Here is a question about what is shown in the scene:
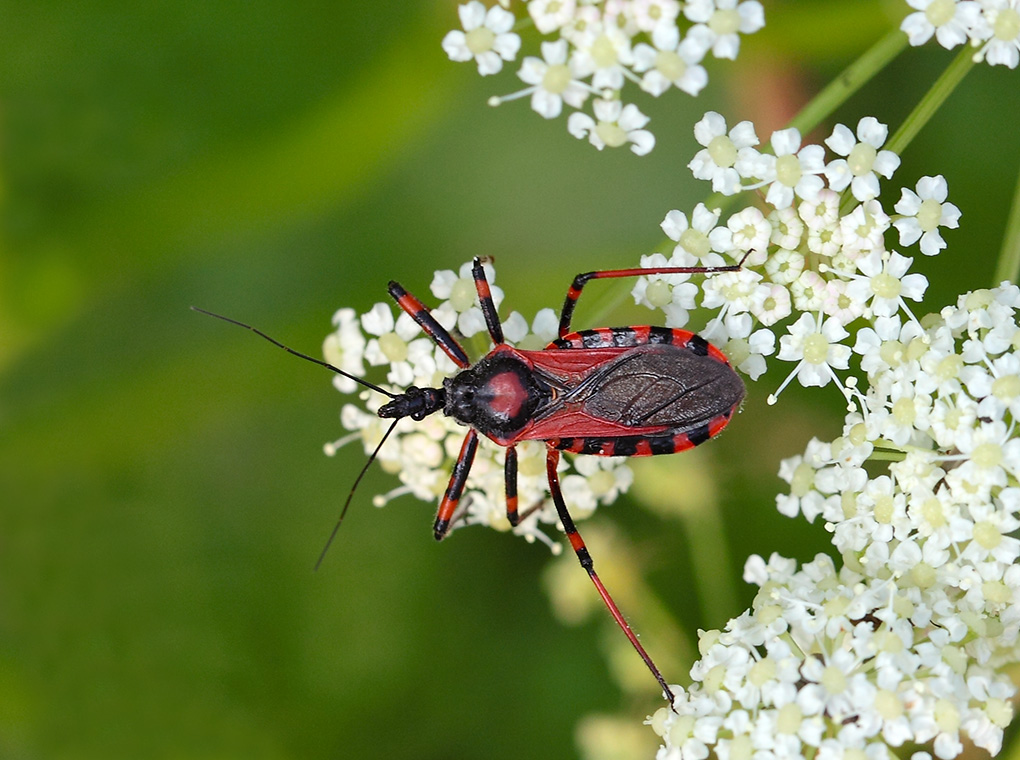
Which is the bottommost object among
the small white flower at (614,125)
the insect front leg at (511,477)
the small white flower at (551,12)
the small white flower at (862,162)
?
the insect front leg at (511,477)

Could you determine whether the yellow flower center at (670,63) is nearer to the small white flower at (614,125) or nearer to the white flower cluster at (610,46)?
the white flower cluster at (610,46)

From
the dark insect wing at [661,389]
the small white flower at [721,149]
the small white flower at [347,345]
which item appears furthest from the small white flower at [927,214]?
the small white flower at [347,345]

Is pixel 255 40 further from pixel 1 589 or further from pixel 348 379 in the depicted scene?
pixel 1 589

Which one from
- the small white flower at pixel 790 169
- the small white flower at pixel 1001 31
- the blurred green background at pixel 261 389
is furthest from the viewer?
the blurred green background at pixel 261 389

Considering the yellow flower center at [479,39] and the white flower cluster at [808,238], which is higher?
the yellow flower center at [479,39]

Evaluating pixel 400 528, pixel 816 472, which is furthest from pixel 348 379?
pixel 816 472

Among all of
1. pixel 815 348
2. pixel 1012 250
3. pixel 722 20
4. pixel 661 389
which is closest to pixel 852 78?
pixel 722 20

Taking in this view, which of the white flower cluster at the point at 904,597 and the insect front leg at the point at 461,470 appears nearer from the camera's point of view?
the white flower cluster at the point at 904,597
